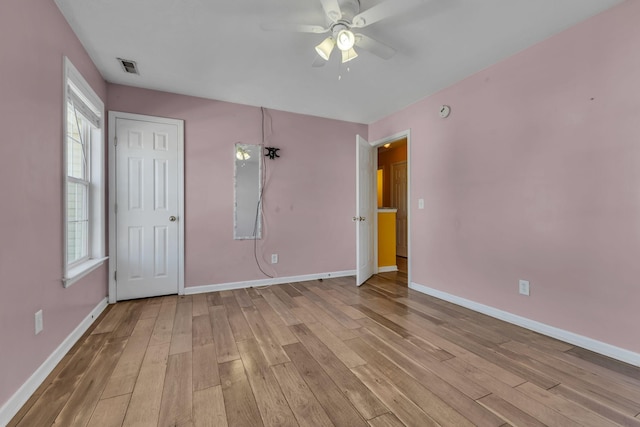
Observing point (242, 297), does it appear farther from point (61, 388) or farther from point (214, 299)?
point (61, 388)

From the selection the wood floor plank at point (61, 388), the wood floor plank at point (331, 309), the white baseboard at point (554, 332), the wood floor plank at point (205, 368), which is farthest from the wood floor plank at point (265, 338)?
the white baseboard at point (554, 332)

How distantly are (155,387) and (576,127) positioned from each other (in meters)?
3.37

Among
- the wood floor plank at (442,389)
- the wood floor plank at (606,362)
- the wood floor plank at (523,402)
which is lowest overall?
the wood floor plank at (606,362)

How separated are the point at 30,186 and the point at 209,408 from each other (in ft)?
5.20

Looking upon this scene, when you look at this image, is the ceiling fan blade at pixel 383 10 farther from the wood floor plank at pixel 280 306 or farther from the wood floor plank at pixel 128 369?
the wood floor plank at pixel 128 369

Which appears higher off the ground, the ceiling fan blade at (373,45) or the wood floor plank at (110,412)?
the ceiling fan blade at (373,45)

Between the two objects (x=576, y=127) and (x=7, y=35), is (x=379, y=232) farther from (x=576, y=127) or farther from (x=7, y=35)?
(x=7, y=35)

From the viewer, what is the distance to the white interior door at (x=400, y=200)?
5.99 meters

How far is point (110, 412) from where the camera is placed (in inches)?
54.9

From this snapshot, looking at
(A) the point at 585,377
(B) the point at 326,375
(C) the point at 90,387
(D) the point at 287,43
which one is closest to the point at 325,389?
(B) the point at 326,375

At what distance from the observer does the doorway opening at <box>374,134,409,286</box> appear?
4.60 metres

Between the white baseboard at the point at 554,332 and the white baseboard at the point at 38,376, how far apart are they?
11.1ft

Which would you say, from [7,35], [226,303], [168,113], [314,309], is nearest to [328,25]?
[7,35]

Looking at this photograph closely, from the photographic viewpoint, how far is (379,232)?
4578 mm
